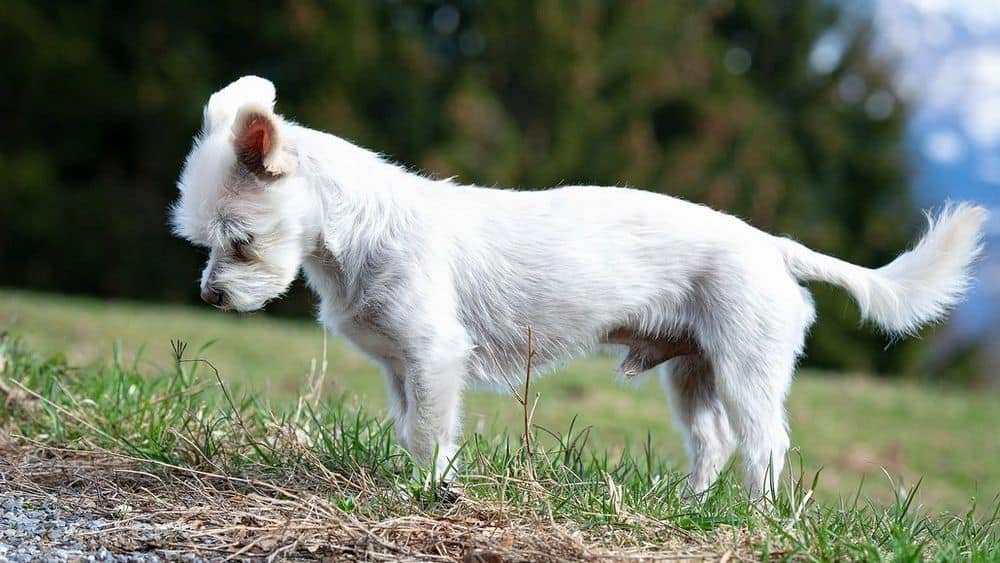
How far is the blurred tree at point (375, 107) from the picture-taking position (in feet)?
64.0

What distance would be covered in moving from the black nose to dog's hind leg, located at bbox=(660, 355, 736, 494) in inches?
75.3

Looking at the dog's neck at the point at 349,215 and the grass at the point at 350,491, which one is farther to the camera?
the dog's neck at the point at 349,215

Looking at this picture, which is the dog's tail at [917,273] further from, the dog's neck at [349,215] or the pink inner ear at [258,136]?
the pink inner ear at [258,136]

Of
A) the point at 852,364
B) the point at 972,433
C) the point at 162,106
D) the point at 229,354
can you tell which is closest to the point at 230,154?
the point at 229,354

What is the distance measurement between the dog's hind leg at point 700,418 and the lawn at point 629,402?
3287 millimetres

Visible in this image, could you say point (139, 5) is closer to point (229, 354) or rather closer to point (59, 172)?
point (59, 172)

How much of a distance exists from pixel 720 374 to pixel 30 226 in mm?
18032

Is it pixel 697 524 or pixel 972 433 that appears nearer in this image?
pixel 697 524

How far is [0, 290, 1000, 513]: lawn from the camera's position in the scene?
30.1 feet

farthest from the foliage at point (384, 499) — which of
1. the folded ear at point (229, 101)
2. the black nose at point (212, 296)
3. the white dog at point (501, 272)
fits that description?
the folded ear at point (229, 101)

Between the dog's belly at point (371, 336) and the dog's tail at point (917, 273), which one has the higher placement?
the dog's tail at point (917, 273)

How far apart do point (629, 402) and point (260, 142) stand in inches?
294

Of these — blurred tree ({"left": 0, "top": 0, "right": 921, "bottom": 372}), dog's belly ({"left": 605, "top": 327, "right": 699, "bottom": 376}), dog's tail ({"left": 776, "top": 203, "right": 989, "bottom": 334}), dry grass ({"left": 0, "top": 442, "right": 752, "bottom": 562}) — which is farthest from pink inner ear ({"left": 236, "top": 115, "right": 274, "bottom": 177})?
blurred tree ({"left": 0, "top": 0, "right": 921, "bottom": 372})

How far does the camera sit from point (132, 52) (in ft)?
69.1
